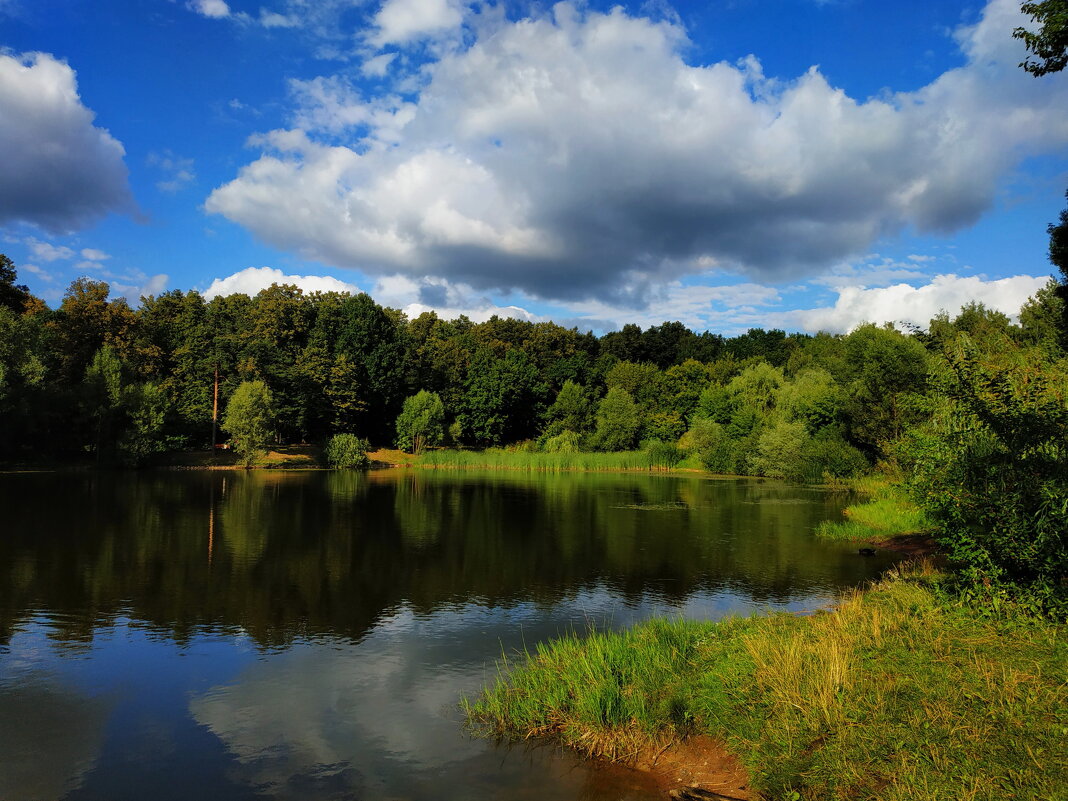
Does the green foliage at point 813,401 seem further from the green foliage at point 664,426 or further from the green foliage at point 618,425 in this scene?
the green foliage at point 618,425

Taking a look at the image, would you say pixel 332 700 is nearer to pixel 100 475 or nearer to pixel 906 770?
pixel 906 770

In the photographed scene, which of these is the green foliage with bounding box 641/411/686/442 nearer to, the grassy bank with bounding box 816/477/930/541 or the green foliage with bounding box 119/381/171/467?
the grassy bank with bounding box 816/477/930/541

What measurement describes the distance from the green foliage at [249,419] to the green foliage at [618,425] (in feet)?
122

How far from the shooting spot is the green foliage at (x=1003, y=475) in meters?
9.22

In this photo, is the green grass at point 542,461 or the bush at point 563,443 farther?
the bush at point 563,443

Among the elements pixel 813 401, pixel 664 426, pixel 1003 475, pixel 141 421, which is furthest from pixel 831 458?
pixel 141 421

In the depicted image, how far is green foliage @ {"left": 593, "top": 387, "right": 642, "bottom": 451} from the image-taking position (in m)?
78.2

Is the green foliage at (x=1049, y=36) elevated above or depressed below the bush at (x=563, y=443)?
above

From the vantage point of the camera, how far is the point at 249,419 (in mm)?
57812

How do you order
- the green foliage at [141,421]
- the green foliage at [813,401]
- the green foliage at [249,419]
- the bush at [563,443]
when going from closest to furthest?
the green foliage at [141,421] → the green foliage at [813,401] → the green foliage at [249,419] → the bush at [563,443]

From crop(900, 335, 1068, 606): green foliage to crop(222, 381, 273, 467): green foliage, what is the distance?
55.5 meters

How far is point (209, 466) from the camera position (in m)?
59.0

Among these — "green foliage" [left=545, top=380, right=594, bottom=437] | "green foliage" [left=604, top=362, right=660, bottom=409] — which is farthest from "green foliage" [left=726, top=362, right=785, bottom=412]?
"green foliage" [left=545, top=380, right=594, bottom=437]

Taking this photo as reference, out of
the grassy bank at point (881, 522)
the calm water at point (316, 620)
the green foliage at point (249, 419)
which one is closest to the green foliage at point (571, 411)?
the green foliage at point (249, 419)
